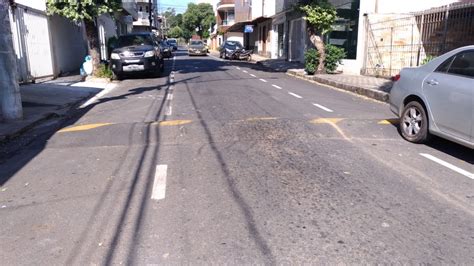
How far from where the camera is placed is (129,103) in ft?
41.1

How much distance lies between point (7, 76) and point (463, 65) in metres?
8.38

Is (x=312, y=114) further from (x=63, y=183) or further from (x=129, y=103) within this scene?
→ (x=63, y=183)

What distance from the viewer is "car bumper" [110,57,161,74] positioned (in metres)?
19.2

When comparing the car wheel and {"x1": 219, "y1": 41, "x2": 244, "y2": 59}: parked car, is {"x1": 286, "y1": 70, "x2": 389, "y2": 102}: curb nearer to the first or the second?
the car wheel

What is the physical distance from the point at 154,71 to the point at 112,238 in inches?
648

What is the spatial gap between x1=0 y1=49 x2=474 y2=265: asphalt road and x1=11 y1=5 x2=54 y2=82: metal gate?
784cm

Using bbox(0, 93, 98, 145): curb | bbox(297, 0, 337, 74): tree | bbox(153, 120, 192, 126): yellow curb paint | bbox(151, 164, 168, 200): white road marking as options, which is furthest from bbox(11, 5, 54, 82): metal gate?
bbox(151, 164, 168, 200): white road marking

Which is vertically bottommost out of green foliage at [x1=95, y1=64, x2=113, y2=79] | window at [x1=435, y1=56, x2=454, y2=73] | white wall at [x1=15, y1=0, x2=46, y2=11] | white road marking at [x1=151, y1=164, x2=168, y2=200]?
white road marking at [x1=151, y1=164, x2=168, y2=200]

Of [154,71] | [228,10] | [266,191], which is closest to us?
[266,191]

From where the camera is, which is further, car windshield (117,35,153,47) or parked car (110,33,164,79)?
car windshield (117,35,153,47)

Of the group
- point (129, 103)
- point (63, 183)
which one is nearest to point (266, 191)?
point (63, 183)

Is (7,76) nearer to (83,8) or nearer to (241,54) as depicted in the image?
(83,8)

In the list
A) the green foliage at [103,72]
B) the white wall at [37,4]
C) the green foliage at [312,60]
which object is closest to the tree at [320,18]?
the green foliage at [312,60]

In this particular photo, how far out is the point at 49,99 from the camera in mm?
12992
